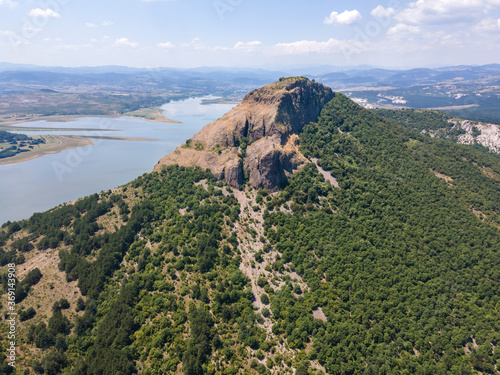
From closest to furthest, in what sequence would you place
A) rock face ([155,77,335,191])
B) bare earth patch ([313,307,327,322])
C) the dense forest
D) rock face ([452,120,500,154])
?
1. the dense forest
2. bare earth patch ([313,307,327,322])
3. rock face ([155,77,335,191])
4. rock face ([452,120,500,154])

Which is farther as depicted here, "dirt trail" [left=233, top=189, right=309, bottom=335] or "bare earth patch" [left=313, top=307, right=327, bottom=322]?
"dirt trail" [left=233, top=189, right=309, bottom=335]

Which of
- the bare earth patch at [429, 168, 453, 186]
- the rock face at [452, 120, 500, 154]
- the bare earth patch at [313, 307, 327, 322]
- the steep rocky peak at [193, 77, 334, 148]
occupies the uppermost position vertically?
the steep rocky peak at [193, 77, 334, 148]

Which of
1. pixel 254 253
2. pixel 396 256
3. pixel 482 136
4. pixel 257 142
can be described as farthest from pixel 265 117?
pixel 482 136

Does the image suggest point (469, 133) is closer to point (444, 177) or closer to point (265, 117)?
point (444, 177)

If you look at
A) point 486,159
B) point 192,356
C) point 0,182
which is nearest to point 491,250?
point 486,159

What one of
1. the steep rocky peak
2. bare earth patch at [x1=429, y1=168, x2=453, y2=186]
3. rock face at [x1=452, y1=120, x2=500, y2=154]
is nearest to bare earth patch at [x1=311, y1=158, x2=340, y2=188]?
the steep rocky peak

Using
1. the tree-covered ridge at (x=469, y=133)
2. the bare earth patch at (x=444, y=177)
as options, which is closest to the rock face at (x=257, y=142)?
the bare earth patch at (x=444, y=177)

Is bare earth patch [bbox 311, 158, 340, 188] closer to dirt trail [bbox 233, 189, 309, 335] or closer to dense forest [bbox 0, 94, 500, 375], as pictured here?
dense forest [bbox 0, 94, 500, 375]
